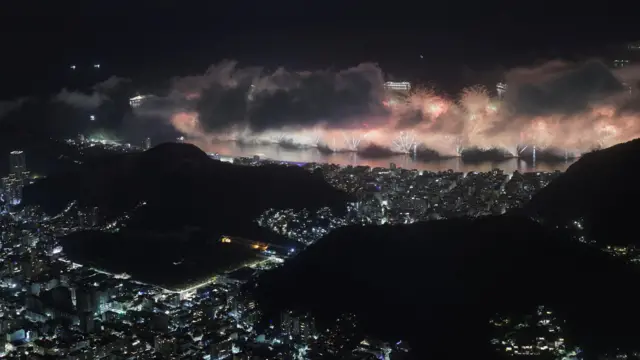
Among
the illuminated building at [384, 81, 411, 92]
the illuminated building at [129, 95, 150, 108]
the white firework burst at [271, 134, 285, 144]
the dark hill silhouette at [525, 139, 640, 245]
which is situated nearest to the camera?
the dark hill silhouette at [525, 139, 640, 245]

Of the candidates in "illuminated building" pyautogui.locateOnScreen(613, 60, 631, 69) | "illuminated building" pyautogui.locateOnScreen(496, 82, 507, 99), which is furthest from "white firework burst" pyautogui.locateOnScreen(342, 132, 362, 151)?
"illuminated building" pyautogui.locateOnScreen(613, 60, 631, 69)

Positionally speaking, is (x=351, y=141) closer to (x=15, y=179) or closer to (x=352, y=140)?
(x=352, y=140)

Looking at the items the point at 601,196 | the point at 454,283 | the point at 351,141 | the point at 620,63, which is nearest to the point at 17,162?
the point at 351,141

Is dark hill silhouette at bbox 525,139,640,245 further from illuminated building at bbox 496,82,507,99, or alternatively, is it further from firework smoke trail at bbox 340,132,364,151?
firework smoke trail at bbox 340,132,364,151

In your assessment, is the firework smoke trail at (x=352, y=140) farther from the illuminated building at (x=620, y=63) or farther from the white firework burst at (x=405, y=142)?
the illuminated building at (x=620, y=63)

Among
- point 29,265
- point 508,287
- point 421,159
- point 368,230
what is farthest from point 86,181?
point 508,287

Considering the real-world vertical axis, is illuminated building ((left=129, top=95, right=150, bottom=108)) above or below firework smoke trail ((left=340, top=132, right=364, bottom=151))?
above

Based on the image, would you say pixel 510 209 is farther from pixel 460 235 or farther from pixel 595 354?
pixel 595 354

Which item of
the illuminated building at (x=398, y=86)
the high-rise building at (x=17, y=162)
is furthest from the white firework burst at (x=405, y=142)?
the high-rise building at (x=17, y=162)
